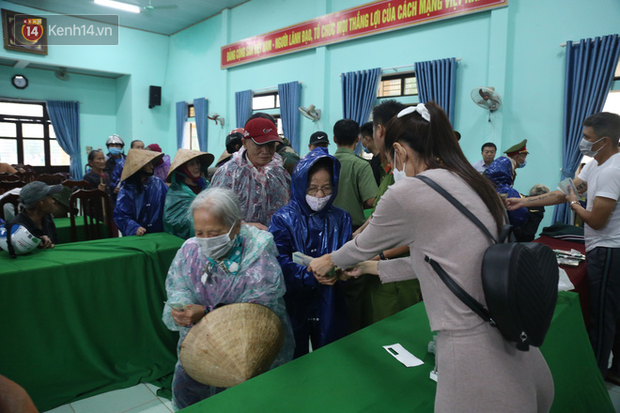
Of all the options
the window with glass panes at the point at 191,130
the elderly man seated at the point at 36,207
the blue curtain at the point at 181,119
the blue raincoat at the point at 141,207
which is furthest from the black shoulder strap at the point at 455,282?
the blue curtain at the point at 181,119

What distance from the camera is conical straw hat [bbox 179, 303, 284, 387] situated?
42.8 inches

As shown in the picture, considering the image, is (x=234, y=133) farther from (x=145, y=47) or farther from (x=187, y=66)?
(x=145, y=47)

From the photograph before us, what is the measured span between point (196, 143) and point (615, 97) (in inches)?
360

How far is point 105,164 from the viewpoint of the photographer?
18.2 feet

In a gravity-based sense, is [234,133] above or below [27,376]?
above

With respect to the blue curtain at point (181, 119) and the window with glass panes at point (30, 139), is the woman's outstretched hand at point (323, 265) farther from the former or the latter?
the window with glass panes at point (30, 139)

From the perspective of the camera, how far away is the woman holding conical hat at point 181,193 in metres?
2.66

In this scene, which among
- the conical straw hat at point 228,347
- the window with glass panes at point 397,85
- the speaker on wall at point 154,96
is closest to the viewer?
the conical straw hat at point 228,347

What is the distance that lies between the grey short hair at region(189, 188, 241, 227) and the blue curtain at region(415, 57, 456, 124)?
4568 mm

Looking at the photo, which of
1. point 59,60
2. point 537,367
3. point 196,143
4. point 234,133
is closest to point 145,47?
point 59,60

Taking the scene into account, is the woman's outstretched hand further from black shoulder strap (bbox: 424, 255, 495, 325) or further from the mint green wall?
the mint green wall

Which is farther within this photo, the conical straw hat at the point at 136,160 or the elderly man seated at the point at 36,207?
the conical straw hat at the point at 136,160

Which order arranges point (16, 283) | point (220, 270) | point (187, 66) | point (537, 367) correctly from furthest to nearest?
point (187, 66), point (16, 283), point (220, 270), point (537, 367)
